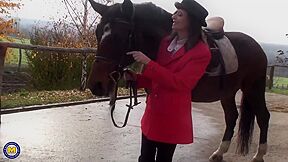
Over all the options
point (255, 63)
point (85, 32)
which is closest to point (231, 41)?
point (255, 63)

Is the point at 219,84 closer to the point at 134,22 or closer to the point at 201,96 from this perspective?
the point at 201,96

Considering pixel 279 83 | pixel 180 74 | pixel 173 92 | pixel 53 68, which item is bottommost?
pixel 279 83

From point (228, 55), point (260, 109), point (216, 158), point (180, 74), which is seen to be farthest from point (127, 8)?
point (216, 158)

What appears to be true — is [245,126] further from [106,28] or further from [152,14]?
[106,28]

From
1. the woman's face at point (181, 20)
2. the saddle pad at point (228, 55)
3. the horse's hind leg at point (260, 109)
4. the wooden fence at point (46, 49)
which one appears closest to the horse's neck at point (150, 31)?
the woman's face at point (181, 20)

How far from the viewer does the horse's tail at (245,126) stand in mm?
4594

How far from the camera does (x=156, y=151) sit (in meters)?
2.70

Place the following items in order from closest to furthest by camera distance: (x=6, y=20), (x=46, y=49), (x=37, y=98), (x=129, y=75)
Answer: (x=129, y=75)
(x=46, y=49)
(x=37, y=98)
(x=6, y=20)

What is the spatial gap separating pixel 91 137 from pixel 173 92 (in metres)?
3.17

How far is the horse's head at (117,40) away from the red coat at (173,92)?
0.25 meters

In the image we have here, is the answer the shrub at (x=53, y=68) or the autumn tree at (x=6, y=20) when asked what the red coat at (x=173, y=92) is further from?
the autumn tree at (x=6, y=20)

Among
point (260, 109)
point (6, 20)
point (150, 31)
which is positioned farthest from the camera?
point (6, 20)

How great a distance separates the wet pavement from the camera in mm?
4602

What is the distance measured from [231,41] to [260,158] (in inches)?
51.9
